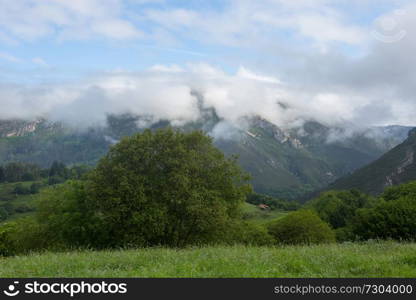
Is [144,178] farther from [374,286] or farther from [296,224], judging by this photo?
[296,224]

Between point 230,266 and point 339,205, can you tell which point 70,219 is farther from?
point 339,205

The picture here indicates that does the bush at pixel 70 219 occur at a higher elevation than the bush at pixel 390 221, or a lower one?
higher

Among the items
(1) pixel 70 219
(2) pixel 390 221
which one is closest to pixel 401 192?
(2) pixel 390 221

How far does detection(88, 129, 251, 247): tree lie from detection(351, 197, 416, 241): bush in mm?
46837

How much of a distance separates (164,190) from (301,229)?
59006mm

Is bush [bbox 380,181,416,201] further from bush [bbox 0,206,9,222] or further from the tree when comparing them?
bush [bbox 0,206,9,222]

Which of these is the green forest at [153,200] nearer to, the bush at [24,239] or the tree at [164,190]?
the tree at [164,190]

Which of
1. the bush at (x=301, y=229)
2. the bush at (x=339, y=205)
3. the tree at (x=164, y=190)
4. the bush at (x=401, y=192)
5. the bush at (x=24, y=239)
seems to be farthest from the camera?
the bush at (x=339, y=205)

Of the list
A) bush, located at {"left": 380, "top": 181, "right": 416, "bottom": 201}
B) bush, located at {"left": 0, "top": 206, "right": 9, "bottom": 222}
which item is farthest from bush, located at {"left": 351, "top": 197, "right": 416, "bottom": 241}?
bush, located at {"left": 0, "top": 206, "right": 9, "bottom": 222}

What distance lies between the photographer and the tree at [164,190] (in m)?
31.7

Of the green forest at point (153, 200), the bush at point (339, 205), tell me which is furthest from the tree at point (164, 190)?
the bush at point (339, 205)

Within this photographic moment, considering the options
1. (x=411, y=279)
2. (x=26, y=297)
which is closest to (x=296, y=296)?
(x=411, y=279)

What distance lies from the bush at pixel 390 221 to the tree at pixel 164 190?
46837mm

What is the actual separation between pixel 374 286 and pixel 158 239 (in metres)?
25.9
